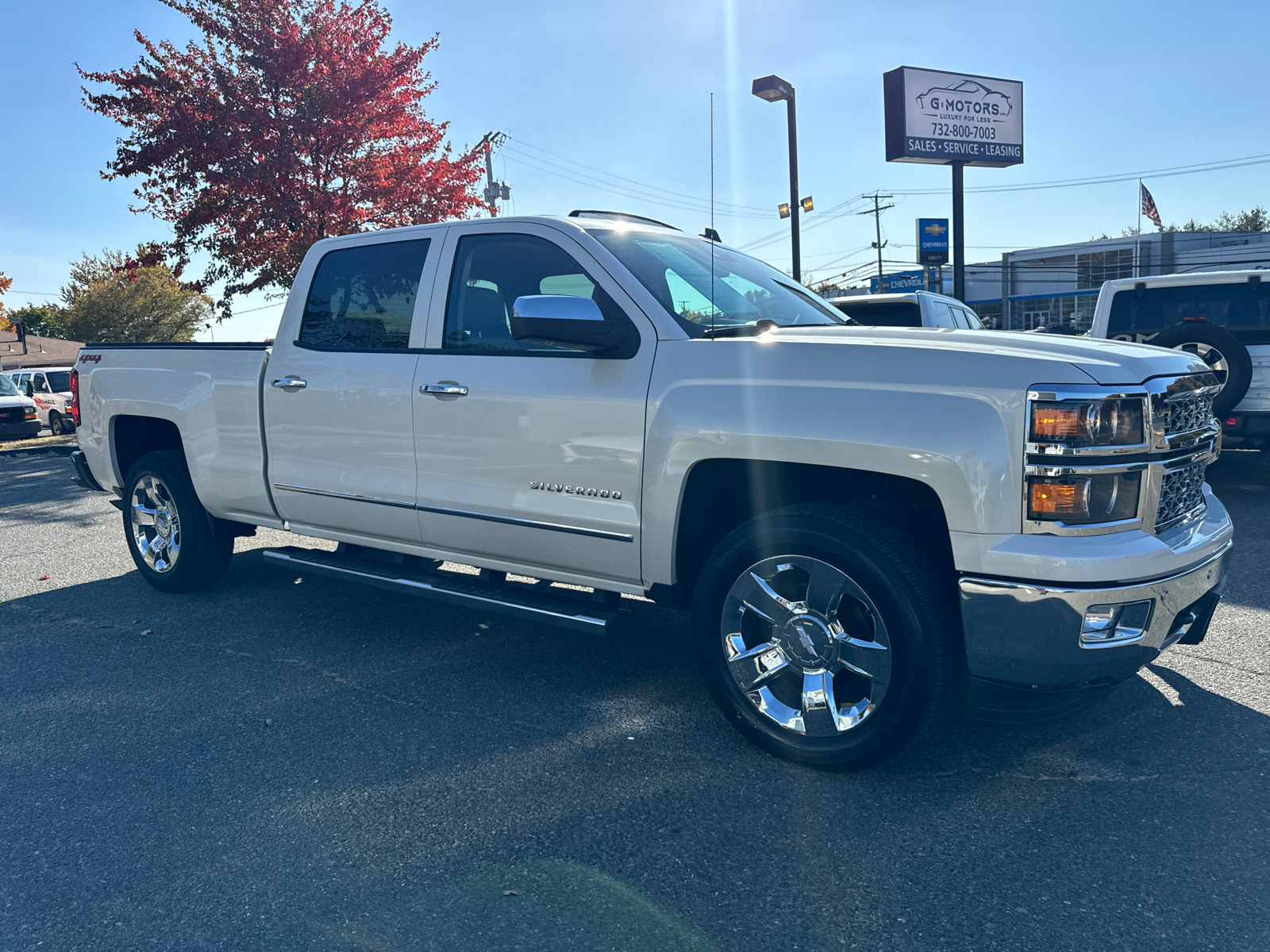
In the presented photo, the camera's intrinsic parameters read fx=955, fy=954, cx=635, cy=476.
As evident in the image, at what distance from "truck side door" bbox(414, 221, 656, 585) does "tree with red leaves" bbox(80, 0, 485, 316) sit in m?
12.4

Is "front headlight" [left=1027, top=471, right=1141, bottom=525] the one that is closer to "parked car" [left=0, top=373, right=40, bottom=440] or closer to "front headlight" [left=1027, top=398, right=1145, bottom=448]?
"front headlight" [left=1027, top=398, right=1145, bottom=448]

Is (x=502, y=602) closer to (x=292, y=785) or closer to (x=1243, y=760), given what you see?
(x=292, y=785)

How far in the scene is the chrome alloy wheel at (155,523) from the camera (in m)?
5.83

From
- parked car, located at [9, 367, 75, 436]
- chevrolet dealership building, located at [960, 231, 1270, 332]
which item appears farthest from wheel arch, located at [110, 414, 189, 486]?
chevrolet dealership building, located at [960, 231, 1270, 332]

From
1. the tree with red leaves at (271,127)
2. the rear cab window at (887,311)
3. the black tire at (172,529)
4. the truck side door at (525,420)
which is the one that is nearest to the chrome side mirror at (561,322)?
the truck side door at (525,420)

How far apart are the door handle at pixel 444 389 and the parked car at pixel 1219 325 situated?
6.39m

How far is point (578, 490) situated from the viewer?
382 cm

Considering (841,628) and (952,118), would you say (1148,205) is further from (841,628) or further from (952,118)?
(841,628)

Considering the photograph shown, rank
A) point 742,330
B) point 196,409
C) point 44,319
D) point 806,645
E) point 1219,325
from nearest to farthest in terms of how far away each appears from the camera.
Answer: point 806,645, point 742,330, point 196,409, point 1219,325, point 44,319

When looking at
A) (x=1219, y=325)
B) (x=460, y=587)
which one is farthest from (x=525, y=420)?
(x=1219, y=325)

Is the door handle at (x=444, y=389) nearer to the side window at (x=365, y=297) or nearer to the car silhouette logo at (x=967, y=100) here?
the side window at (x=365, y=297)

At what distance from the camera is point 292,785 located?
10.8ft

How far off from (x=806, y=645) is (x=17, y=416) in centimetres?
2146

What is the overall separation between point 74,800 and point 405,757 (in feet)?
3.58
